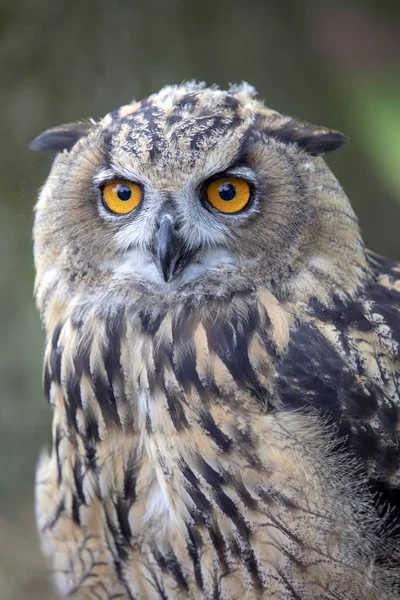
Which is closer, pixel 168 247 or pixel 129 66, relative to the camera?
pixel 168 247

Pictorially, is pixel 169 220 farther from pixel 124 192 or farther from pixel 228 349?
pixel 228 349

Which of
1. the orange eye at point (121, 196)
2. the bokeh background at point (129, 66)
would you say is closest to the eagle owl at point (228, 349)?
the orange eye at point (121, 196)

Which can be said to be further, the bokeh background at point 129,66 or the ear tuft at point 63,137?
the bokeh background at point 129,66

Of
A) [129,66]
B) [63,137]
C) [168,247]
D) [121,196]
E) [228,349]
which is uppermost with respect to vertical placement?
[129,66]

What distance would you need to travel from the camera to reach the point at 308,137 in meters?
1.37

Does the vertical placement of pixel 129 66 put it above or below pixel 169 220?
above

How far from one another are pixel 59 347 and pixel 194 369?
1.04ft

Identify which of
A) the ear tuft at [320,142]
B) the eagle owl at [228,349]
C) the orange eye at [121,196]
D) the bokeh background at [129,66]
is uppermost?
the bokeh background at [129,66]

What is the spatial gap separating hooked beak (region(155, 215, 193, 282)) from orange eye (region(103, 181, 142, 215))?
0.26ft

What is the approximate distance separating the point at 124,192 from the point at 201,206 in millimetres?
146

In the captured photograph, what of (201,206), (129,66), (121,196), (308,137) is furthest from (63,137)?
(129,66)

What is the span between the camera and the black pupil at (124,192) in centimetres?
129

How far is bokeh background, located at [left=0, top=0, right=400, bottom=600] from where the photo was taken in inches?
107

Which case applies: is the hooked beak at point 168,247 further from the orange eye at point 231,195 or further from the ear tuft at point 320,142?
the ear tuft at point 320,142
